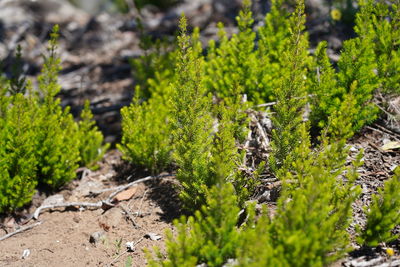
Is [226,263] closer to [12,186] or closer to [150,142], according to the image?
[150,142]

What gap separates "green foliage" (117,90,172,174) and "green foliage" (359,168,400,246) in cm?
227

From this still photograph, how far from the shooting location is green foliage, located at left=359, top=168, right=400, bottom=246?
318 centimetres

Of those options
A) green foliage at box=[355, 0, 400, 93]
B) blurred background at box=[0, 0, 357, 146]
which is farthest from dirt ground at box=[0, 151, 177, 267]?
green foliage at box=[355, 0, 400, 93]

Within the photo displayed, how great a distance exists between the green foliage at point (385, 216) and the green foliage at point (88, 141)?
3.36 m

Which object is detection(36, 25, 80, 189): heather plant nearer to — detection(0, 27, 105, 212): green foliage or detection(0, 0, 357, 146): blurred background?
detection(0, 27, 105, 212): green foliage

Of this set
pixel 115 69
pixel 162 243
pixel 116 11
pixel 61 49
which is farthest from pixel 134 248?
pixel 116 11

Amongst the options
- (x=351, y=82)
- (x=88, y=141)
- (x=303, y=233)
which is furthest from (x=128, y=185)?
(x=351, y=82)

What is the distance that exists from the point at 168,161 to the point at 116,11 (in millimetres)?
6296

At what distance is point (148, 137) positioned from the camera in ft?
15.8

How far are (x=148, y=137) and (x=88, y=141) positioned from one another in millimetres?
1021

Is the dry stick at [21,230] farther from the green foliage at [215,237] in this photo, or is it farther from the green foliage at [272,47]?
the green foliage at [272,47]

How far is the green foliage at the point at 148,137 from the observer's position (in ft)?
15.8

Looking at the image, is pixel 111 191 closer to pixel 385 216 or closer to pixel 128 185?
pixel 128 185

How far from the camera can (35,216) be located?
459 cm
